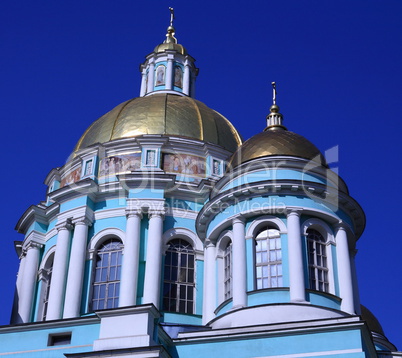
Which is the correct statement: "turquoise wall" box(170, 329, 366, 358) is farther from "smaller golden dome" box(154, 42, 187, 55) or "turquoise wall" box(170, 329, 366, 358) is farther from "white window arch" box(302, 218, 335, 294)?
"smaller golden dome" box(154, 42, 187, 55)

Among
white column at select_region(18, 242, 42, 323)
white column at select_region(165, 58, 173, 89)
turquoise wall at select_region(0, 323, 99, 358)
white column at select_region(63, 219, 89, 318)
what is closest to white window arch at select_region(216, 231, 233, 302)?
turquoise wall at select_region(0, 323, 99, 358)

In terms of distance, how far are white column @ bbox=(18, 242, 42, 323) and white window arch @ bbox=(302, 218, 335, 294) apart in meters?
10.3

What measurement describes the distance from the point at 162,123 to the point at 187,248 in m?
5.34

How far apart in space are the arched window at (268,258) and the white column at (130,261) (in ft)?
15.3

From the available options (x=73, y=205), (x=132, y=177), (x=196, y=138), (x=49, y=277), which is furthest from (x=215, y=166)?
(x=49, y=277)

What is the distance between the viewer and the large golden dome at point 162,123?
2817cm

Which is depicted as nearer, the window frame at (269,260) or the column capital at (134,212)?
the window frame at (269,260)

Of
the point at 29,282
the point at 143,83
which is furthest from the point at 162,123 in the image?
the point at 29,282

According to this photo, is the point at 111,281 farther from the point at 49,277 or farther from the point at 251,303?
the point at 251,303

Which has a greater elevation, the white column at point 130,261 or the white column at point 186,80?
the white column at point 186,80

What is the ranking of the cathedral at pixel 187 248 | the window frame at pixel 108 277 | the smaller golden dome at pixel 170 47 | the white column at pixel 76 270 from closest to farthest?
the cathedral at pixel 187 248 < the white column at pixel 76 270 < the window frame at pixel 108 277 < the smaller golden dome at pixel 170 47

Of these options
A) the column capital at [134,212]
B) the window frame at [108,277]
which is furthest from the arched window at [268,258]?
the window frame at [108,277]

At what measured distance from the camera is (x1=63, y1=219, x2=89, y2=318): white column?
2392 centimetres

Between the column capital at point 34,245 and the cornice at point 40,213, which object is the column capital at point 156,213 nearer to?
the cornice at point 40,213
